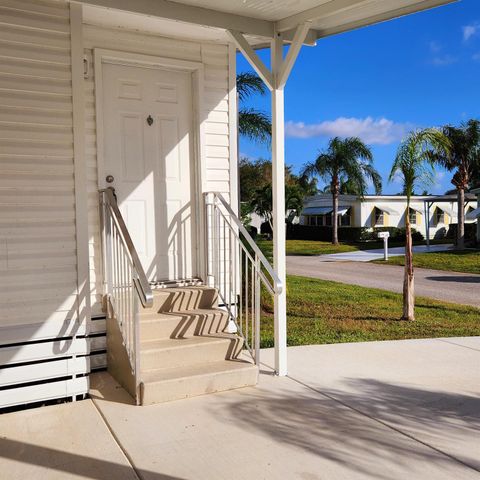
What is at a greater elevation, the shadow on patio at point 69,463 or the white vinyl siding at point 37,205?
the white vinyl siding at point 37,205

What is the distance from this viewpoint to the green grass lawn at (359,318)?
7.01 m

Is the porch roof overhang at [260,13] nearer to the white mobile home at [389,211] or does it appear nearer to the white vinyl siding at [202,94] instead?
the white vinyl siding at [202,94]

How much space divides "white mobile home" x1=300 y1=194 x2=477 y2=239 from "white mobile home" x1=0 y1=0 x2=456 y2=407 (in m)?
27.1

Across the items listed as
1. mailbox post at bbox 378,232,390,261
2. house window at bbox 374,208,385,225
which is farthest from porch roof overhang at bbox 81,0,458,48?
house window at bbox 374,208,385,225

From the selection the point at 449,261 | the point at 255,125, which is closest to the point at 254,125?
Result: the point at 255,125

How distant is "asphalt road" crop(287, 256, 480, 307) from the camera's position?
38.6 feet

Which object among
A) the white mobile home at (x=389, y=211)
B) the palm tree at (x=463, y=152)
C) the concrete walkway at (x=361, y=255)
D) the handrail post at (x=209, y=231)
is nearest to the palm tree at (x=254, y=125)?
the handrail post at (x=209, y=231)

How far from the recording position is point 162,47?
488 cm

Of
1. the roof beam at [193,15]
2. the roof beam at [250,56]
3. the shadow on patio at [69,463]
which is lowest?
Result: the shadow on patio at [69,463]

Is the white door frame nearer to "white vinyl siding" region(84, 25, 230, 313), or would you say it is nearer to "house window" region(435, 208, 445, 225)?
"white vinyl siding" region(84, 25, 230, 313)

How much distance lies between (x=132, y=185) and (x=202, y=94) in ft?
3.63

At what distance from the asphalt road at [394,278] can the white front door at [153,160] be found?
7253 millimetres

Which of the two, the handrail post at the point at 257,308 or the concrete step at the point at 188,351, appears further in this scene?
the handrail post at the point at 257,308

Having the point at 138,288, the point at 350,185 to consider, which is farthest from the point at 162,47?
the point at 350,185
